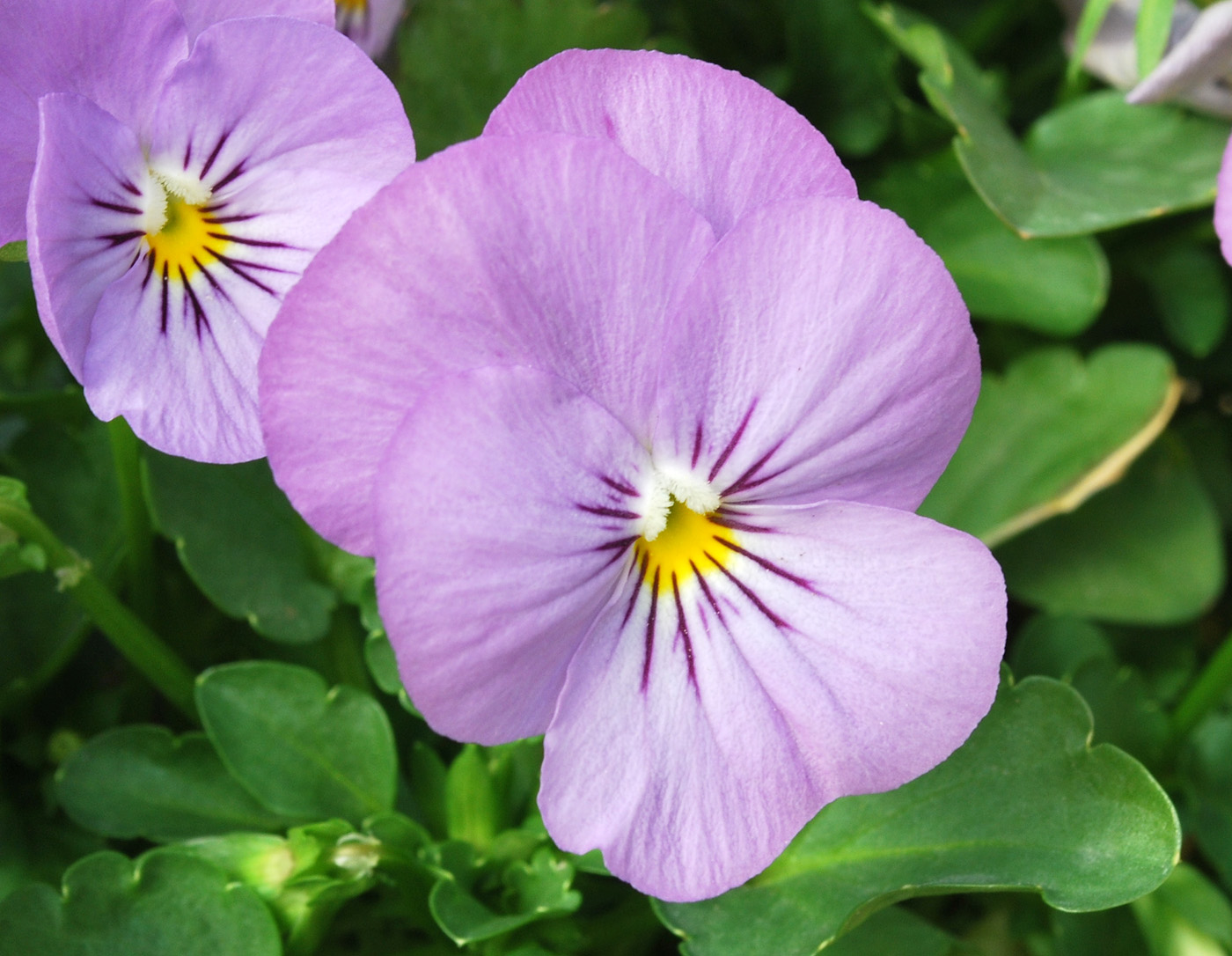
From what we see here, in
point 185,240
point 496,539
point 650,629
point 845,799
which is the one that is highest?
point 185,240

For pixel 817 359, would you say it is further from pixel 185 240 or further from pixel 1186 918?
pixel 1186 918

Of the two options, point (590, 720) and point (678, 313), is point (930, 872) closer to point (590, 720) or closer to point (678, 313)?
point (590, 720)

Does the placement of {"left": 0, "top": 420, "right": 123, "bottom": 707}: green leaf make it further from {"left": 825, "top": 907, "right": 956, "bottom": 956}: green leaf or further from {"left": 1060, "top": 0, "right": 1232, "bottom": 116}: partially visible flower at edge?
{"left": 1060, "top": 0, "right": 1232, "bottom": 116}: partially visible flower at edge

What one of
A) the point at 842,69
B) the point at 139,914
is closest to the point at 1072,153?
the point at 842,69

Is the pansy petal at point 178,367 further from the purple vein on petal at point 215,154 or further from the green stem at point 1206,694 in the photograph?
the green stem at point 1206,694

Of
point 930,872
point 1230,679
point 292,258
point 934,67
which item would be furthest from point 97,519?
point 1230,679

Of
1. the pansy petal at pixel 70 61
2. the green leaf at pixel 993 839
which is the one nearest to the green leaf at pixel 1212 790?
the green leaf at pixel 993 839
